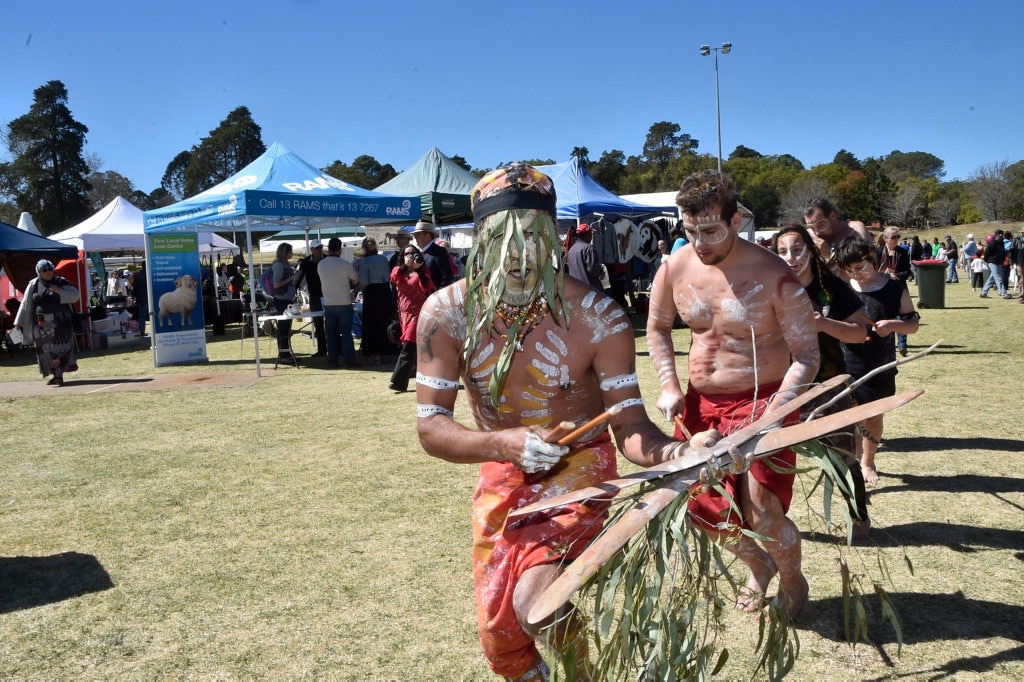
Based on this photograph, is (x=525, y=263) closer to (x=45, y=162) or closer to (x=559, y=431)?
(x=559, y=431)

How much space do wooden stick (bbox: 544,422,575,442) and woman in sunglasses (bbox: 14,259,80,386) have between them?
11.5 m

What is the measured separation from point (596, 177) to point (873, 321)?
62726 mm

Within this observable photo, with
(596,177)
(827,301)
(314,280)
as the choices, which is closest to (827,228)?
(827,301)

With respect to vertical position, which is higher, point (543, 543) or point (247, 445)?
point (543, 543)

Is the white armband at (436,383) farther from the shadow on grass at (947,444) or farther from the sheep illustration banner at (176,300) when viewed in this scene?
the sheep illustration banner at (176,300)

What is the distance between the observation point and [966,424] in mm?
7055

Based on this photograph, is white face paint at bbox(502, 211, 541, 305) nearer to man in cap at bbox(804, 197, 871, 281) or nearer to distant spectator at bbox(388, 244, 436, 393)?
man in cap at bbox(804, 197, 871, 281)

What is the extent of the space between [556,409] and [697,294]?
4.58 feet

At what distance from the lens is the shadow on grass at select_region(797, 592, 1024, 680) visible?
3.23 metres

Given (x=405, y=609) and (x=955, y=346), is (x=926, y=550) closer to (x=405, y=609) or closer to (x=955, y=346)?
(x=405, y=609)

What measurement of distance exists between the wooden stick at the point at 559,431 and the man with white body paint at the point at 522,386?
0.21 metres

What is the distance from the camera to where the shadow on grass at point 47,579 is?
4234 mm

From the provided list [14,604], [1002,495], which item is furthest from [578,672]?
[1002,495]

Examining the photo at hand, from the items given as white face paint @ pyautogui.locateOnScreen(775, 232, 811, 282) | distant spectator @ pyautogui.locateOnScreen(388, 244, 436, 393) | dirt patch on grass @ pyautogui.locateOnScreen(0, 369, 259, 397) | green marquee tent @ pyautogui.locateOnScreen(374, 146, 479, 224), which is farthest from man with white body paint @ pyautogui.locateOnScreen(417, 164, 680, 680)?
green marquee tent @ pyautogui.locateOnScreen(374, 146, 479, 224)
